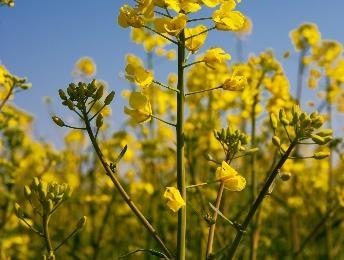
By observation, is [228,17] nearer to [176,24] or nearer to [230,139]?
[176,24]

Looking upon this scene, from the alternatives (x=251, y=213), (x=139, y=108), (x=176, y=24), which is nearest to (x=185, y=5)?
(x=176, y=24)

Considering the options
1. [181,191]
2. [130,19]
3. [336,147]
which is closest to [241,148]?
[181,191]

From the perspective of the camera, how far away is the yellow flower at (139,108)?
1974 millimetres

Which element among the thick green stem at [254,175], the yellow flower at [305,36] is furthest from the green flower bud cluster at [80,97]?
the yellow flower at [305,36]

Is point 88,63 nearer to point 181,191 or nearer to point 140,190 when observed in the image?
point 140,190

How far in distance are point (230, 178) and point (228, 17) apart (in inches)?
24.2

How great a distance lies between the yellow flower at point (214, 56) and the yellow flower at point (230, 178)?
1.39 ft

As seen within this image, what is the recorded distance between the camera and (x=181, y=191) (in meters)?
1.81

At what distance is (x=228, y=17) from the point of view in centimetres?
198

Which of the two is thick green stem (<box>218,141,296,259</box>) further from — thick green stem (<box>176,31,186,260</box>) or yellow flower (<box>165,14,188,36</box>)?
yellow flower (<box>165,14,188,36</box>)

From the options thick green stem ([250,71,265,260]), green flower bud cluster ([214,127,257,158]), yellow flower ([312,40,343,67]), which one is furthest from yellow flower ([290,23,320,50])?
green flower bud cluster ([214,127,257,158])

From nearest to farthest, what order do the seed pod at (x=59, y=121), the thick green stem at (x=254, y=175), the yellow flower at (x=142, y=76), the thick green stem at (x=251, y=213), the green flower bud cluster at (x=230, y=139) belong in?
the thick green stem at (x=251, y=213), the seed pod at (x=59, y=121), the yellow flower at (x=142, y=76), the green flower bud cluster at (x=230, y=139), the thick green stem at (x=254, y=175)

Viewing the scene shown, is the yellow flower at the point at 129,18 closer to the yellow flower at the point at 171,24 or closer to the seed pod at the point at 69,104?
the yellow flower at the point at 171,24

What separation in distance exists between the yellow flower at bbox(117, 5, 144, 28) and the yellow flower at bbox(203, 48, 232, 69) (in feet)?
0.94
